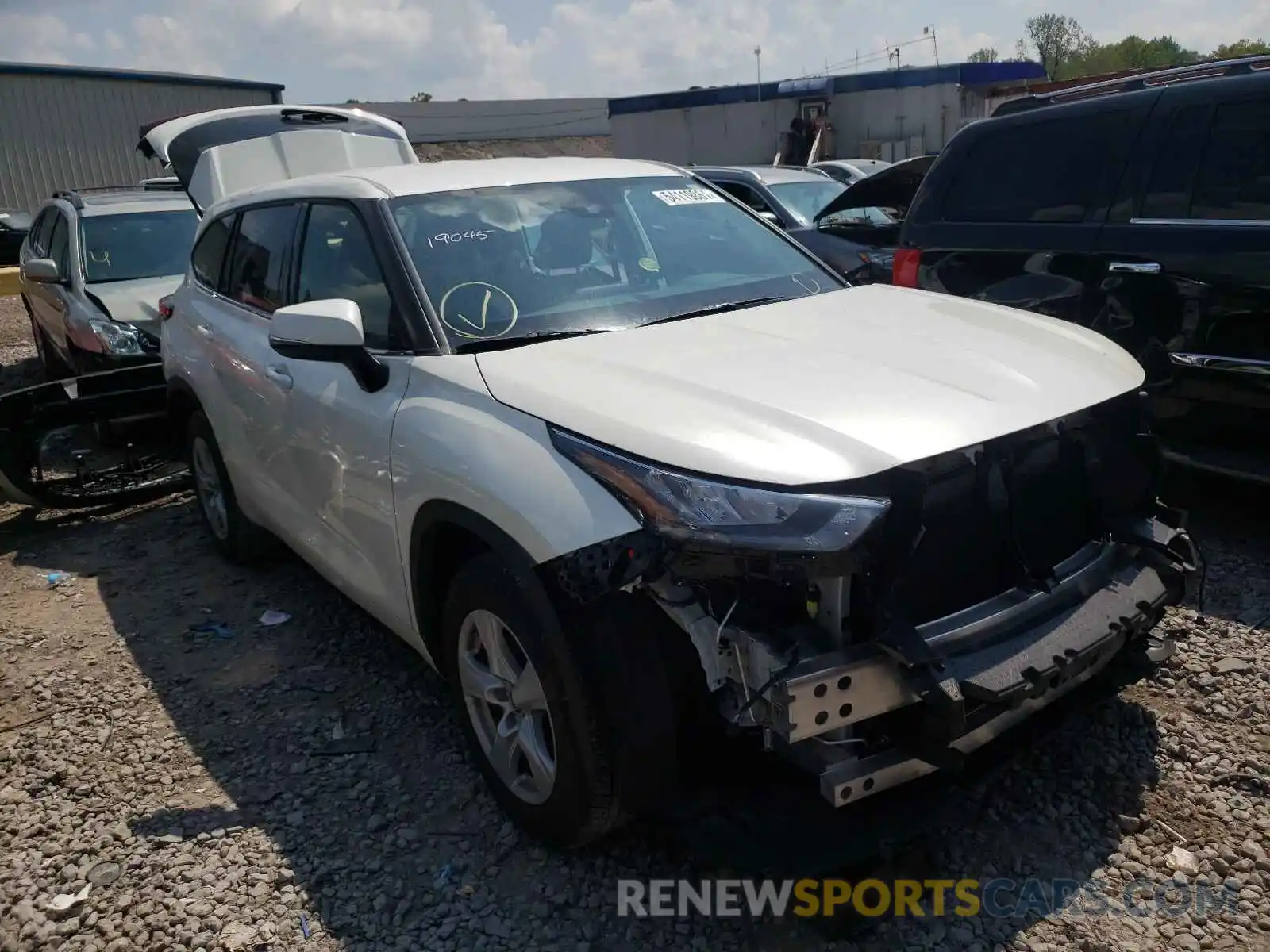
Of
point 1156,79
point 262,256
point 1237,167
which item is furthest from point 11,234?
point 1237,167

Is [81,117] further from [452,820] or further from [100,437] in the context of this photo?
[452,820]

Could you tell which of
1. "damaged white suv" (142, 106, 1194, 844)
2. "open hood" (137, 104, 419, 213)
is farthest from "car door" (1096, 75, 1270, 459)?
"open hood" (137, 104, 419, 213)

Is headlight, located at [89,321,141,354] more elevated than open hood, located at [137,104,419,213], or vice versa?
open hood, located at [137,104,419,213]

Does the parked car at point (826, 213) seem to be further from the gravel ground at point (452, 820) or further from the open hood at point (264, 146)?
the gravel ground at point (452, 820)

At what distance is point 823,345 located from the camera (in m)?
2.84

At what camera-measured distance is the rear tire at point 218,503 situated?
15.8 feet

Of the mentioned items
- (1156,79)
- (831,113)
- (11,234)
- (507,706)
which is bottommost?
(507,706)

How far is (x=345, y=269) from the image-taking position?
3473 millimetres

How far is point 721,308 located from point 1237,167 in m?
2.58

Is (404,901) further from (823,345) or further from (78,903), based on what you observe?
(823,345)

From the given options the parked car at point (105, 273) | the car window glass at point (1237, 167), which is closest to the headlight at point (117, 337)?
the parked car at point (105, 273)

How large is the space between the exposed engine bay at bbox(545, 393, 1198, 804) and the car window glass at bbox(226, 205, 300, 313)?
2.32 m

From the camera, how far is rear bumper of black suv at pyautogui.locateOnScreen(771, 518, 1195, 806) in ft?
6.82

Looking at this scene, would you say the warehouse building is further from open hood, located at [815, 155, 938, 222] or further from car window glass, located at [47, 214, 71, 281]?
car window glass, located at [47, 214, 71, 281]
